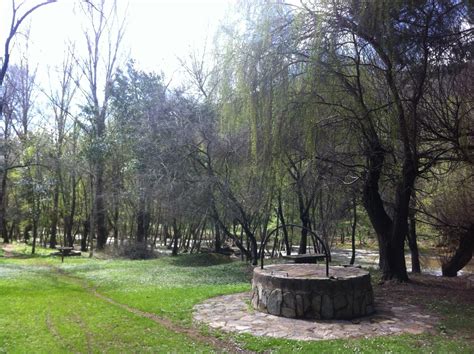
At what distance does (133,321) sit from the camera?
24.7 ft

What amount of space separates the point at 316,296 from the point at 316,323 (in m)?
0.50

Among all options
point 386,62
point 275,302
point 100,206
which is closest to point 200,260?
point 100,206

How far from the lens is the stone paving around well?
6730 millimetres

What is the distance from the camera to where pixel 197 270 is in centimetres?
1559

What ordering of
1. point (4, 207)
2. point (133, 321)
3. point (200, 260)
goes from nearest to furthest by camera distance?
point (133, 321)
point (200, 260)
point (4, 207)

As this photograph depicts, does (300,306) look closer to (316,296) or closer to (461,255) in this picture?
(316,296)

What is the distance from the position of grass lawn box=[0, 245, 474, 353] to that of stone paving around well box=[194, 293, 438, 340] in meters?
0.29

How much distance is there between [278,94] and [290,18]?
5.23 feet

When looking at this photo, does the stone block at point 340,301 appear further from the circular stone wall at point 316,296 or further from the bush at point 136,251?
the bush at point 136,251

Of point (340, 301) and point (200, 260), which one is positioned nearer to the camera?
point (340, 301)

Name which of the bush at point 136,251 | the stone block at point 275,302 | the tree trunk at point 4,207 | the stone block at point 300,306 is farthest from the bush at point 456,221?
the tree trunk at point 4,207

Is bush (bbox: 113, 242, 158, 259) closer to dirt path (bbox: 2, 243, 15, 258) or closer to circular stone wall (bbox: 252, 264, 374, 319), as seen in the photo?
dirt path (bbox: 2, 243, 15, 258)

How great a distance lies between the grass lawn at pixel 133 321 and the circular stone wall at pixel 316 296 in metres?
1.39

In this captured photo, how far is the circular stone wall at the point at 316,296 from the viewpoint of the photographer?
771 centimetres
